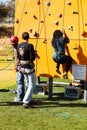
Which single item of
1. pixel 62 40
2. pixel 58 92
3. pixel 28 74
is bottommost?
pixel 58 92

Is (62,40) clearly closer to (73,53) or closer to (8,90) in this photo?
(73,53)

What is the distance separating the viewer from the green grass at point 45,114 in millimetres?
9016

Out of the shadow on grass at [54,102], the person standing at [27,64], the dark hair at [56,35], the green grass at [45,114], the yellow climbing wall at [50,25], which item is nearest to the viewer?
the green grass at [45,114]

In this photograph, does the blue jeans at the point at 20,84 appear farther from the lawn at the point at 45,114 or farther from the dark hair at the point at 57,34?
the dark hair at the point at 57,34

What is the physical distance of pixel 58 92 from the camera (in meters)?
13.3

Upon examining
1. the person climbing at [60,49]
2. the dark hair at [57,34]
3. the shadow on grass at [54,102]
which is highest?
the dark hair at [57,34]

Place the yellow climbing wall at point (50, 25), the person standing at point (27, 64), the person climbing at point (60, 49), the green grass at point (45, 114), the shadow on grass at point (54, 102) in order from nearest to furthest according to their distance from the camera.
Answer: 1. the green grass at point (45, 114)
2. the person standing at point (27, 64)
3. the shadow on grass at point (54, 102)
4. the person climbing at point (60, 49)
5. the yellow climbing wall at point (50, 25)

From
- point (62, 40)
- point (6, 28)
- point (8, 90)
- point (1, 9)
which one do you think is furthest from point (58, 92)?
point (1, 9)

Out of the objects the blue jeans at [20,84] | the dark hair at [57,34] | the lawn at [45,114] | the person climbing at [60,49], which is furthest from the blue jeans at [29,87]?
the dark hair at [57,34]

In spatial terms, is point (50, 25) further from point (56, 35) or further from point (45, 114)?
point (45, 114)

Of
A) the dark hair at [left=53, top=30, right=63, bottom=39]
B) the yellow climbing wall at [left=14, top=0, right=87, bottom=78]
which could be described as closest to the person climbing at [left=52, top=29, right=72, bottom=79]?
the dark hair at [left=53, top=30, right=63, bottom=39]

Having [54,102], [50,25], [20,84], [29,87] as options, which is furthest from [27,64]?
[50,25]

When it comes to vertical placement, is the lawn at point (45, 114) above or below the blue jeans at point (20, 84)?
below

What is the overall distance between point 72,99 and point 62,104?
0.93 meters
